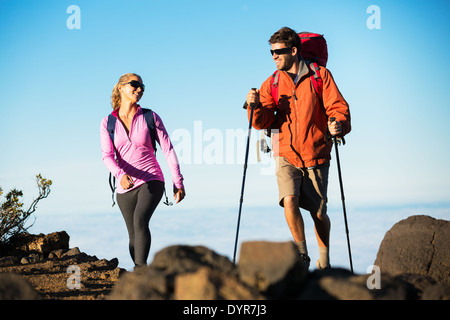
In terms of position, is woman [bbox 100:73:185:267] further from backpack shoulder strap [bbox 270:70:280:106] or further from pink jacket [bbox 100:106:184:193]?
backpack shoulder strap [bbox 270:70:280:106]

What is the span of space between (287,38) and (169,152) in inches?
98.7

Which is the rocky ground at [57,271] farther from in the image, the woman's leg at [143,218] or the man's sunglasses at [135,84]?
the man's sunglasses at [135,84]

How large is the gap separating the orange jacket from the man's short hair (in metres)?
0.34

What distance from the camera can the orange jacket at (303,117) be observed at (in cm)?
723

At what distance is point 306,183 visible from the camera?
24.0ft

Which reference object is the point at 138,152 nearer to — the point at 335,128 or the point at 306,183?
the point at 306,183

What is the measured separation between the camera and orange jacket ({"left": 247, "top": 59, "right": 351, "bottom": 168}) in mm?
7234

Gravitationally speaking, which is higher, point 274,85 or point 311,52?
point 311,52

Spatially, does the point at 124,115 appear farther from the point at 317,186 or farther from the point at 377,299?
the point at 377,299
